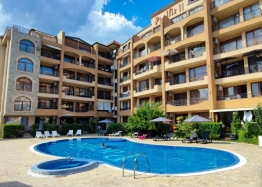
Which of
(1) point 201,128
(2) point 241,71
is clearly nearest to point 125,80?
(1) point 201,128

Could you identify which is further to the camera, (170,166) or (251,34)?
(251,34)

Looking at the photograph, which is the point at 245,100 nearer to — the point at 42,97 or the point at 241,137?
the point at 241,137

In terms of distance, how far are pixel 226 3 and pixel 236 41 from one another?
4757 millimetres

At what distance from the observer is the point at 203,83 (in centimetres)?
2303

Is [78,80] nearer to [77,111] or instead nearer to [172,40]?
[77,111]

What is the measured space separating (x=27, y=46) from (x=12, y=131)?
13.4m

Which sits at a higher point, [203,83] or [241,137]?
[203,83]

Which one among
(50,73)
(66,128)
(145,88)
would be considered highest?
(50,73)

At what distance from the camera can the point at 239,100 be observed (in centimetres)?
2034

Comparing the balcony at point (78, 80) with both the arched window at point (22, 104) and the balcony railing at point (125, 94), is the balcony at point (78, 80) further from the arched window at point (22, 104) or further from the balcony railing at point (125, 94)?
the arched window at point (22, 104)

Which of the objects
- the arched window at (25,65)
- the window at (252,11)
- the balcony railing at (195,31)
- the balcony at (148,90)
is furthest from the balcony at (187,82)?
the arched window at (25,65)

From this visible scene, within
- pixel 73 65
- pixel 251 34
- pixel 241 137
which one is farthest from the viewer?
pixel 73 65

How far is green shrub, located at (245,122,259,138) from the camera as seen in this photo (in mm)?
16178

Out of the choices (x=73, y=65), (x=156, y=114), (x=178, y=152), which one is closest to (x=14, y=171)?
(x=178, y=152)
